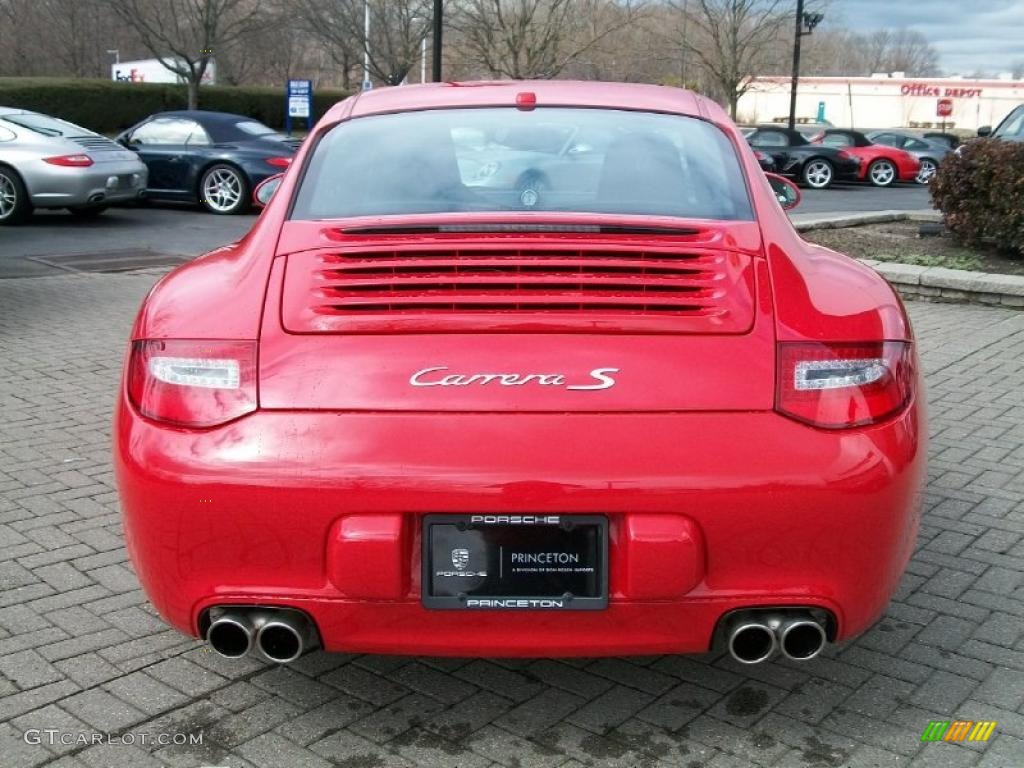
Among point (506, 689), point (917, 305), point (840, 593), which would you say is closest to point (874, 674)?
point (840, 593)

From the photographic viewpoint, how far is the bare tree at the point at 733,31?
1567 inches

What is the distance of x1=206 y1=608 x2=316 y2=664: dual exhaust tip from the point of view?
8.35 feet

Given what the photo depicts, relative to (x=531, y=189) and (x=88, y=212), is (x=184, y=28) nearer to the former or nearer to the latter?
(x=88, y=212)

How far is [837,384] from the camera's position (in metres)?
2.55

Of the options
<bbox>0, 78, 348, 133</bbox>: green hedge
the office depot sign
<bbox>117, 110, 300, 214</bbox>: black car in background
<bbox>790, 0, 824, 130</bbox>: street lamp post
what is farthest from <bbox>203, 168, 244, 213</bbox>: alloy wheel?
the office depot sign

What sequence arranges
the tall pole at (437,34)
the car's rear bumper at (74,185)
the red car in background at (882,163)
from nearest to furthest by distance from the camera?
the car's rear bumper at (74,185) → the tall pole at (437,34) → the red car in background at (882,163)

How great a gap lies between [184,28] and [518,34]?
35.1ft

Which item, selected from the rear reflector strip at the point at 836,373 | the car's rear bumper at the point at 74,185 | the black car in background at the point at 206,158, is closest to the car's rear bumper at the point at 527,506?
the rear reflector strip at the point at 836,373

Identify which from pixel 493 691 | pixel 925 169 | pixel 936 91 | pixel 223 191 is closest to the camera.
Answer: pixel 493 691

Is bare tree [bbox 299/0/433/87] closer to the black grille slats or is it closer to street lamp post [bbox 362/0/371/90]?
street lamp post [bbox 362/0/371/90]

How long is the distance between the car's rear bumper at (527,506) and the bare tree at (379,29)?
3254cm

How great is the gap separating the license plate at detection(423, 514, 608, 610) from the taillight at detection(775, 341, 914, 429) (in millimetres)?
518

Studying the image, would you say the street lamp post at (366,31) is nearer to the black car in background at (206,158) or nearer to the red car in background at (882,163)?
the red car in background at (882,163)

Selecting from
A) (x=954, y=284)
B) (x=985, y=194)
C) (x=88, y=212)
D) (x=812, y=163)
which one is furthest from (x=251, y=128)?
(x=812, y=163)
